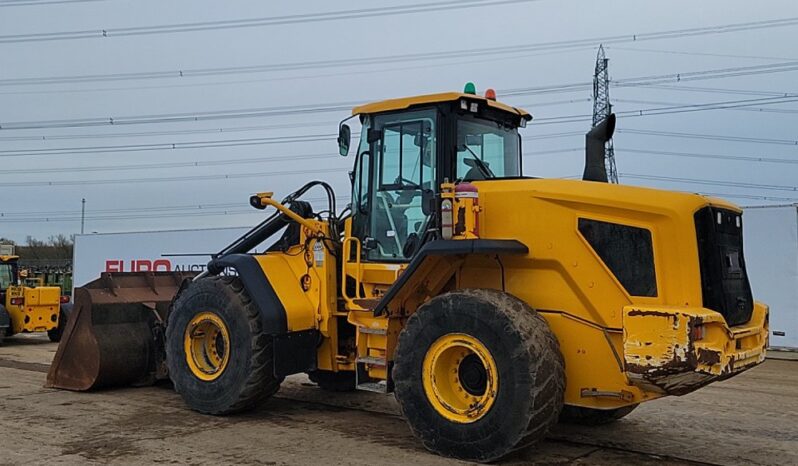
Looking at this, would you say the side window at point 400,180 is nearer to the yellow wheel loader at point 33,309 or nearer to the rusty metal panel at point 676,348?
the rusty metal panel at point 676,348

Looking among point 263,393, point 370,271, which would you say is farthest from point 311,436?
point 370,271

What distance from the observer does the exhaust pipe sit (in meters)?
6.06

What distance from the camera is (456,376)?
575cm

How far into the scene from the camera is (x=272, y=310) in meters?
6.96

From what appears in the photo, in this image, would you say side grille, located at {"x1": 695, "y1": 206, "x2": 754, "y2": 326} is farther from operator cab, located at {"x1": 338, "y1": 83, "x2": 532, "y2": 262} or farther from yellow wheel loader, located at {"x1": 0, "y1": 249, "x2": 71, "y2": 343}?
yellow wheel loader, located at {"x1": 0, "y1": 249, "x2": 71, "y2": 343}

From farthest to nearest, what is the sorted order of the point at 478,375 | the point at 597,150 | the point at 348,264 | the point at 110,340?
the point at 110,340 < the point at 348,264 < the point at 597,150 < the point at 478,375

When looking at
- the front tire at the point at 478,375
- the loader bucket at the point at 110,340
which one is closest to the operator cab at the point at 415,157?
the front tire at the point at 478,375

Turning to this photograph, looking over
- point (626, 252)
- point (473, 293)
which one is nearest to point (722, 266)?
point (626, 252)

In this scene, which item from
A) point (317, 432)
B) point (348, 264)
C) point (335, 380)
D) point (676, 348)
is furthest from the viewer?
point (335, 380)

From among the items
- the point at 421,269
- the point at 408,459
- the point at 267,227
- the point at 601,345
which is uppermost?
the point at 267,227

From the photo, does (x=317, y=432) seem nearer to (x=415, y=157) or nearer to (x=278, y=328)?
(x=278, y=328)

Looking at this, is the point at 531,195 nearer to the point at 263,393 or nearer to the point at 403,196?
the point at 403,196

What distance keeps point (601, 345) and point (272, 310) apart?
2971 millimetres

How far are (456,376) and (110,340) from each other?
4.39 metres
